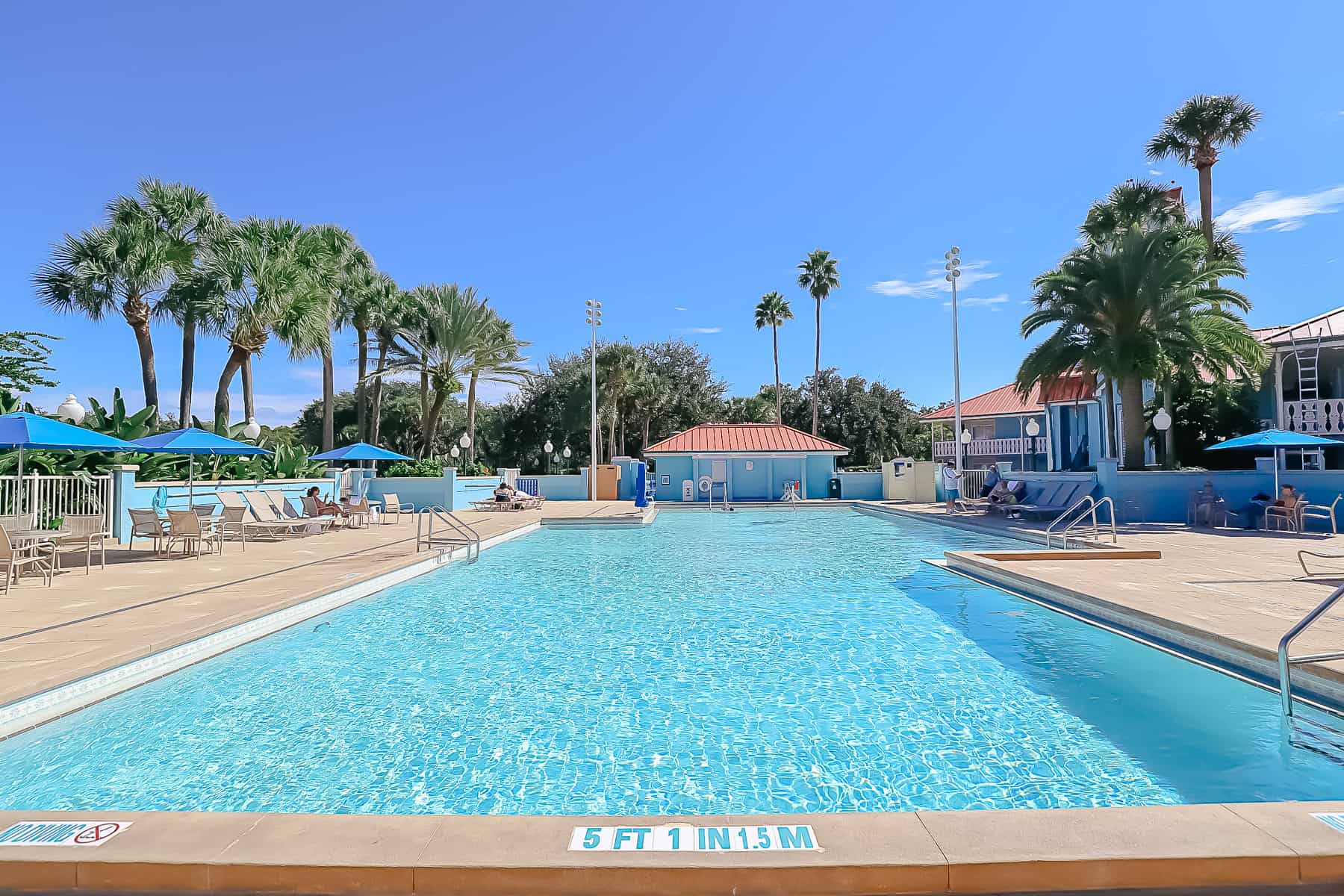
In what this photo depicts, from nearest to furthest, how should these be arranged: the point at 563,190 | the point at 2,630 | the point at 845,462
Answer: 1. the point at 2,630
2. the point at 563,190
3. the point at 845,462

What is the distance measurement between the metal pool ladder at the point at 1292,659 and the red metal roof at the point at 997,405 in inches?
1143

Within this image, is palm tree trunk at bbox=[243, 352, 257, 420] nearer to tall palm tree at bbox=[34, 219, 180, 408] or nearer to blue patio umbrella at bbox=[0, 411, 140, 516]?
tall palm tree at bbox=[34, 219, 180, 408]

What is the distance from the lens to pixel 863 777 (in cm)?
420

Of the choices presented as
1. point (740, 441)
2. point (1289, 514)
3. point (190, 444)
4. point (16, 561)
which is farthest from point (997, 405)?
point (16, 561)

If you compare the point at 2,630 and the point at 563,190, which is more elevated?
the point at 563,190

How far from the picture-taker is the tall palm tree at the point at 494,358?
105 feet

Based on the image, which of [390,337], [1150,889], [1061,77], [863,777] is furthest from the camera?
[390,337]

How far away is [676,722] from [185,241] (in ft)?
83.8

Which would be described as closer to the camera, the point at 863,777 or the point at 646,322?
the point at 863,777

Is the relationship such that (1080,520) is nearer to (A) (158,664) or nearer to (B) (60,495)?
(A) (158,664)

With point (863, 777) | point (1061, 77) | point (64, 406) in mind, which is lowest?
point (863, 777)

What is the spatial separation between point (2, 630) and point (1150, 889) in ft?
27.6

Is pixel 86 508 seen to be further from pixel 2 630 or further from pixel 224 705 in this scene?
pixel 224 705

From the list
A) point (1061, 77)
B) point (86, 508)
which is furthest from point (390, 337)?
point (1061, 77)
